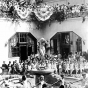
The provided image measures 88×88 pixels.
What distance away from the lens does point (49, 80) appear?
607 centimetres

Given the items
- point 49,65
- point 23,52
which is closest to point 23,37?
point 23,52

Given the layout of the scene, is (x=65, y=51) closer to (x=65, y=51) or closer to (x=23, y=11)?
(x=65, y=51)

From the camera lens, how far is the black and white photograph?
615 centimetres

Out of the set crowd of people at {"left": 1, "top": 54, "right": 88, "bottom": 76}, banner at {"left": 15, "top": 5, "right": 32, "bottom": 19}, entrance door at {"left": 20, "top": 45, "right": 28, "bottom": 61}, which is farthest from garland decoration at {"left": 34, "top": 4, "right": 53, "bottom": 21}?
crowd of people at {"left": 1, "top": 54, "right": 88, "bottom": 76}

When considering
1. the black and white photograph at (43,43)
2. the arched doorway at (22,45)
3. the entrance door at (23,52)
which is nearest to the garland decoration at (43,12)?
the black and white photograph at (43,43)

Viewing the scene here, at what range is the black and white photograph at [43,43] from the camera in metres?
6.15

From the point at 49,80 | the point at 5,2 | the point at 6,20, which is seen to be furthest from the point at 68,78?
the point at 5,2

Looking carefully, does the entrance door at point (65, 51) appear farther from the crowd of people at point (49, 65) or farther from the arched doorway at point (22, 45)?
the arched doorway at point (22, 45)

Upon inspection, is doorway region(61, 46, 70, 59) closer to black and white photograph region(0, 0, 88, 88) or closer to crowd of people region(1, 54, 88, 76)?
black and white photograph region(0, 0, 88, 88)

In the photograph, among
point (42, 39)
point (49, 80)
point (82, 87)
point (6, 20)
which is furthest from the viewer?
point (42, 39)

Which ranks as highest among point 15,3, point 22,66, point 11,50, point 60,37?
point 15,3

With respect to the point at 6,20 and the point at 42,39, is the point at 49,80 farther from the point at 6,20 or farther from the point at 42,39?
the point at 6,20

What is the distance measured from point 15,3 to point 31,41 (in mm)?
1493

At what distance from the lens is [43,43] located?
6.88 metres
